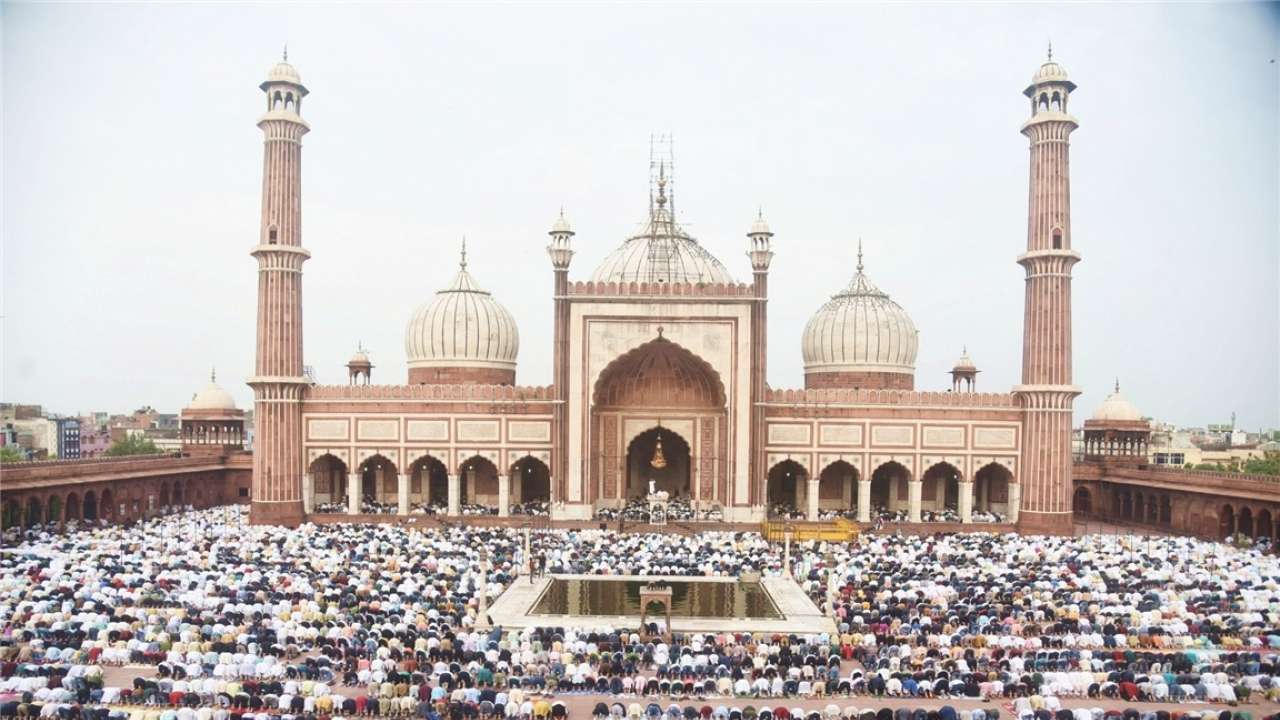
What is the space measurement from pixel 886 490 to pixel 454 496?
50.5 feet

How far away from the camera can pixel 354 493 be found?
32562 millimetres

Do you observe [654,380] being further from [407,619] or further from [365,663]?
[365,663]

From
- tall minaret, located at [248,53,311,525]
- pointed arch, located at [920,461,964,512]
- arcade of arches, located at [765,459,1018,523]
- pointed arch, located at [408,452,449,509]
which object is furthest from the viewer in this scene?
pointed arch, located at [408,452,449,509]

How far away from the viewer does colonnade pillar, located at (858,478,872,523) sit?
32094 millimetres

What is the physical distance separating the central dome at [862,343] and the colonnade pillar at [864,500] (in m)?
6.20

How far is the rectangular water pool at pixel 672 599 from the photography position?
19000 millimetres

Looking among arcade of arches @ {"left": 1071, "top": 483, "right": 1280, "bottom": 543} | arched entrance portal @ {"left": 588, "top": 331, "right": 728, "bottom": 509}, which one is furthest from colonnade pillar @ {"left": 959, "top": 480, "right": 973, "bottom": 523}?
arched entrance portal @ {"left": 588, "top": 331, "right": 728, "bottom": 509}

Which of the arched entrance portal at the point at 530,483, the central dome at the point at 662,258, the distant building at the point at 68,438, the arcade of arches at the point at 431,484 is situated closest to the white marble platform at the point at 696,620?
the arcade of arches at the point at 431,484

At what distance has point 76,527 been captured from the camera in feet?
94.6

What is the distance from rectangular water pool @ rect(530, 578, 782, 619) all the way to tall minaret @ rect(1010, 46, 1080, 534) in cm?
1368

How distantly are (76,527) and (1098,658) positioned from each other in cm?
2710

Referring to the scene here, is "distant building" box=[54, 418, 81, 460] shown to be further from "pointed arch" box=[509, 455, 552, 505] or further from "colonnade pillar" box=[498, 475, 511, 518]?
"colonnade pillar" box=[498, 475, 511, 518]

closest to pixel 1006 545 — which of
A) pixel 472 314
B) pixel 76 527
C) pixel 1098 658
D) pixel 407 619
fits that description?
pixel 1098 658

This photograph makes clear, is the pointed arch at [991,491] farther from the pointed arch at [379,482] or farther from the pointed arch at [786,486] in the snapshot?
the pointed arch at [379,482]
